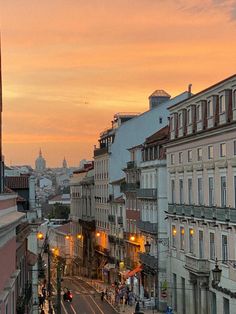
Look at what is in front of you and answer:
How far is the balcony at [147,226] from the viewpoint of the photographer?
226ft

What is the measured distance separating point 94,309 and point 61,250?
271 feet

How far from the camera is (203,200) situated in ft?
178

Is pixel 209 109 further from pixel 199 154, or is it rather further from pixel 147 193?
→ pixel 147 193

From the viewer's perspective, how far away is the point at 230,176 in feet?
158

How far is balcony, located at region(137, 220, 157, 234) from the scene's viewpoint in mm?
68819

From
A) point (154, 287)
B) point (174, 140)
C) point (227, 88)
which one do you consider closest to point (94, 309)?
point (154, 287)

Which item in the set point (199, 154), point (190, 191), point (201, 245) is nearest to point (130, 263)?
point (190, 191)

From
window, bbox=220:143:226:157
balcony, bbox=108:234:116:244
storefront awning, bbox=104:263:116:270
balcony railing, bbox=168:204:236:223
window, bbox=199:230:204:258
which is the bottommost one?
storefront awning, bbox=104:263:116:270

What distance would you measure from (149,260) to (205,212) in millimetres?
17268

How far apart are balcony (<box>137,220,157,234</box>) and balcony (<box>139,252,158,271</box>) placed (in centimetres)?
221

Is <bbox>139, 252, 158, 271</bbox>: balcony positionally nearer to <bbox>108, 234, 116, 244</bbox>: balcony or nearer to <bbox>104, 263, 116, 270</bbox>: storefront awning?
<bbox>104, 263, 116, 270</bbox>: storefront awning

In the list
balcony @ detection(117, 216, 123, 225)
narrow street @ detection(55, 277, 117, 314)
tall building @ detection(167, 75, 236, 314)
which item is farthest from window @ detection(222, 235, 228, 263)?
balcony @ detection(117, 216, 123, 225)

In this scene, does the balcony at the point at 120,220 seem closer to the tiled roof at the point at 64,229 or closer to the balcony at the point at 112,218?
the balcony at the point at 112,218

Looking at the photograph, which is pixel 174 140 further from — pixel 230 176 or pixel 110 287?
pixel 110 287
